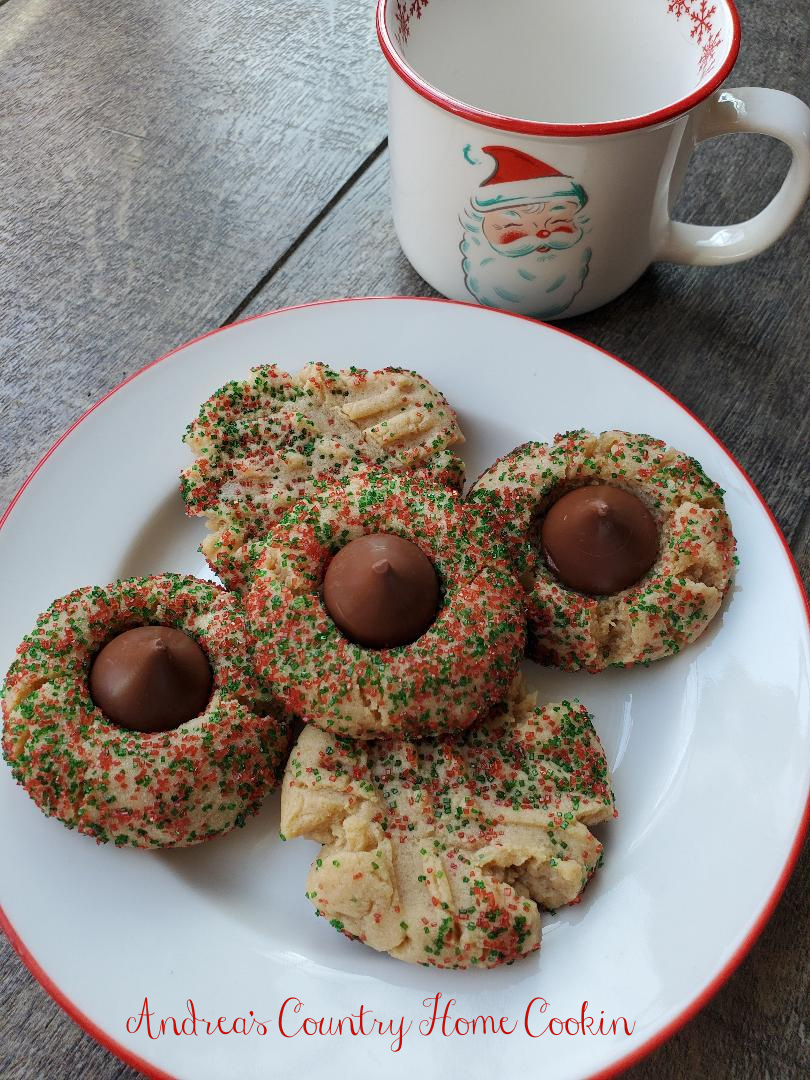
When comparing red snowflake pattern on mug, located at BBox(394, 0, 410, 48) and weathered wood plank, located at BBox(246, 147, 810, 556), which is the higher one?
red snowflake pattern on mug, located at BBox(394, 0, 410, 48)

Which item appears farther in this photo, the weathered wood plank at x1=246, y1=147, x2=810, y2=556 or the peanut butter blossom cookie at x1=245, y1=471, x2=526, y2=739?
the weathered wood plank at x1=246, y1=147, x2=810, y2=556

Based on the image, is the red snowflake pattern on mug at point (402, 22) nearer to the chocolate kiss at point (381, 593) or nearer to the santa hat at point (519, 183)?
the santa hat at point (519, 183)

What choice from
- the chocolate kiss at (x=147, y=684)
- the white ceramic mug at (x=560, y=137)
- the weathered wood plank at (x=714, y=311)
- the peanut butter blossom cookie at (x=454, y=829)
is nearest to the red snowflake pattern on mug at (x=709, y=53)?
the white ceramic mug at (x=560, y=137)

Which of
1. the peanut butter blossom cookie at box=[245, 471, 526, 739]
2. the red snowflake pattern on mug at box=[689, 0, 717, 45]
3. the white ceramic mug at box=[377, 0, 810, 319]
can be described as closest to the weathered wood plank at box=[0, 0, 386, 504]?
the white ceramic mug at box=[377, 0, 810, 319]

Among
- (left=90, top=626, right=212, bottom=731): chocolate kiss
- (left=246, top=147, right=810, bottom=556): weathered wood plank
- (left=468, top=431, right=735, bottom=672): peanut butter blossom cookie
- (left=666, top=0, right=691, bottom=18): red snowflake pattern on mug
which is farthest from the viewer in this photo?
(left=246, top=147, right=810, bottom=556): weathered wood plank

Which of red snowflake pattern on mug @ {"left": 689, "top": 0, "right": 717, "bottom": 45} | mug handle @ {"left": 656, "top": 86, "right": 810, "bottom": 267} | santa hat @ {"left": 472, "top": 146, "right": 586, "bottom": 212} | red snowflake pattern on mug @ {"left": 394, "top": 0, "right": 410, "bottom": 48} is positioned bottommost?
mug handle @ {"left": 656, "top": 86, "right": 810, "bottom": 267}

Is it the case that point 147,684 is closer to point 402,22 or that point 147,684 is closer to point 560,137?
point 560,137

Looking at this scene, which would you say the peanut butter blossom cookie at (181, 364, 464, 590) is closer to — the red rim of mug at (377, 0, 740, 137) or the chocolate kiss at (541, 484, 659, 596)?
the chocolate kiss at (541, 484, 659, 596)
